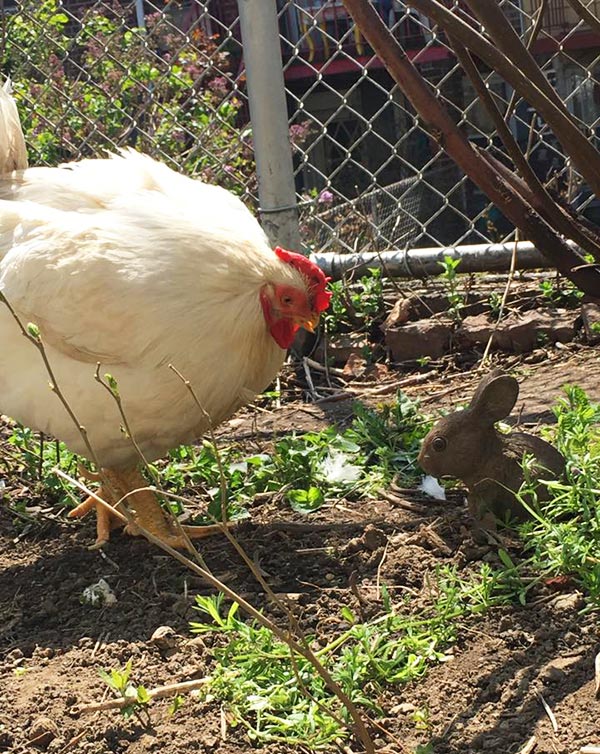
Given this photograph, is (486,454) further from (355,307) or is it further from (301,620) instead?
(355,307)

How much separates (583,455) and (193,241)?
127cm

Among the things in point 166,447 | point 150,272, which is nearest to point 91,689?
point 166,447

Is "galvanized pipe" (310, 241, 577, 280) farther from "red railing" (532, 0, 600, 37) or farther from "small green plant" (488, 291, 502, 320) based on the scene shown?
"red railing" (532, 0, 600, 37)

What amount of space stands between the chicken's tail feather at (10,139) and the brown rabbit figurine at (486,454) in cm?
181

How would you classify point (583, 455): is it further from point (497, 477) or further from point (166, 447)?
point (166, 447)

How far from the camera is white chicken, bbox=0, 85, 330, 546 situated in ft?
9.55

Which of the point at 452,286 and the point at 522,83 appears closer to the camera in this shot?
the point at 522,83

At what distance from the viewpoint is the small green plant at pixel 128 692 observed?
208cm

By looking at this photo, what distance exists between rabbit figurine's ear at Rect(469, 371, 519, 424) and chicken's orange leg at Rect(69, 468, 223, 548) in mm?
849

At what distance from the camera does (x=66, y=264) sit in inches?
115

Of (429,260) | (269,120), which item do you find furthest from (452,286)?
(269,120)

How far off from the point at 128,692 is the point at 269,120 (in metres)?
2.61

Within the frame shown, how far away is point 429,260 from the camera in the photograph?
4.59 m

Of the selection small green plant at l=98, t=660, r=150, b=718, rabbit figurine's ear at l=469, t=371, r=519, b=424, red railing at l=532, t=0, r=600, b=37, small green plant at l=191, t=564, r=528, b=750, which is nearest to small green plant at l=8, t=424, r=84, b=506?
small green plant at l=191, t=564, r=528, b=750
